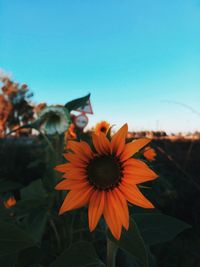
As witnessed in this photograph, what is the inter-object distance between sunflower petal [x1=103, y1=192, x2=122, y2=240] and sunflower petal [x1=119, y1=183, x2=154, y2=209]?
0.03m

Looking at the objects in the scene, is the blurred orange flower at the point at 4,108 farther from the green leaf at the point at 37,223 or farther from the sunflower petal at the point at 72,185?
the sunflower petal at the point at 72,185

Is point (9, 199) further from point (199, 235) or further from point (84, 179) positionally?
point (199, 235)

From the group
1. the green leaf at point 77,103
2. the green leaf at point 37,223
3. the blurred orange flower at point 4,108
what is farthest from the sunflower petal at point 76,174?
the blurred orange flower at point 4,108

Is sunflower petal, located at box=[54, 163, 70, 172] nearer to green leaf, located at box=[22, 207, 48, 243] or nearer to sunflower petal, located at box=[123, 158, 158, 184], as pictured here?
sunflower petal, located at box=[123, 158, 158, 184]

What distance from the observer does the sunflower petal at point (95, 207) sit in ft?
1.69

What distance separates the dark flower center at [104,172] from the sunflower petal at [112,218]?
0.9 inches

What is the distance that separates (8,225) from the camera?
53 centimetres

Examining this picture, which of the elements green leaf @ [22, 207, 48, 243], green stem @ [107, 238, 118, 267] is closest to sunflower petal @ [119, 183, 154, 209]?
green stem @ [107, 238, 118, 267]

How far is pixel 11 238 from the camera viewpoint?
53 cm

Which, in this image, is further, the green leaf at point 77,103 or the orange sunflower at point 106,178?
the green leaf at point 77,103

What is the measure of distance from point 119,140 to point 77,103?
20.5 inches

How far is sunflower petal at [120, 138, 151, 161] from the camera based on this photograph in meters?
0.49

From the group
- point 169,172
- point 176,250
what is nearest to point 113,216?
point 176,250

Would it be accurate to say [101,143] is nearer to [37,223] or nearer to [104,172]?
[104,172]
